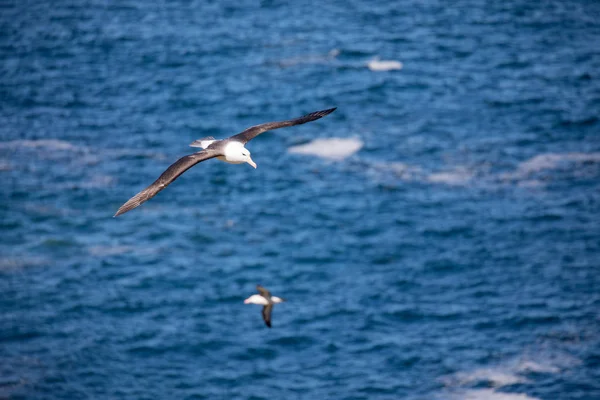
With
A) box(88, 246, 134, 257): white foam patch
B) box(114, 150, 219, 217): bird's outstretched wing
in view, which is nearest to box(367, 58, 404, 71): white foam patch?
box(88, 246, 134, 257): white foam patch

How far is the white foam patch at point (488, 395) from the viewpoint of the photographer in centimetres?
3941

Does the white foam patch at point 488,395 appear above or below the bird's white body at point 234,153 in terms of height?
A: below

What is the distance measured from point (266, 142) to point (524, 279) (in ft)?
59.0

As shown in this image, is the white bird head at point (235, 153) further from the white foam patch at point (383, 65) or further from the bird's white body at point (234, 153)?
the white foam patch at point (383, 65)

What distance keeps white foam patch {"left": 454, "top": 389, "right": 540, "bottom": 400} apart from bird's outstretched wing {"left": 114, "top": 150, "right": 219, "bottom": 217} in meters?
20.5

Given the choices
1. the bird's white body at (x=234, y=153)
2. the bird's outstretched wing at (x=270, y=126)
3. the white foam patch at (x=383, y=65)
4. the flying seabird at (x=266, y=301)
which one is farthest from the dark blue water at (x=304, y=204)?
the bird's white body at (x=234, y=153)

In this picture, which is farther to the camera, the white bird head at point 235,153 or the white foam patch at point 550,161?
the white foam patch at point 550,161

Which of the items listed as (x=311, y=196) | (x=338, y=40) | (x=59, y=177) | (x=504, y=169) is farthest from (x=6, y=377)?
(x=338, y=40)

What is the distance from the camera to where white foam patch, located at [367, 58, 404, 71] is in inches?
2480

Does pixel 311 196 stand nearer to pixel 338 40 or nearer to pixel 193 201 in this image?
pixel 193 201

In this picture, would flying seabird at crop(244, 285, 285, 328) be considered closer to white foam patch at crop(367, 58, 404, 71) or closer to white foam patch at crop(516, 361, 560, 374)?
white foam patch at crop(516, 361, 560, 374)

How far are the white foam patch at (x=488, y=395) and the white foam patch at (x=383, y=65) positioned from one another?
93.0ft

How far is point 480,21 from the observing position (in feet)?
222

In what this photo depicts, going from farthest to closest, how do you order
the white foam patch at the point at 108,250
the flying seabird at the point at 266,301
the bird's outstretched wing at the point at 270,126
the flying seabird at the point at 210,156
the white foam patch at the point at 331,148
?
the white foam patch at the point at 331,148
the white foam patch at the point at 108,250
the flying seabird at the point at 266,301
the bird's outstretched wing at the point at 270,126
the flying seabird at the point at 210,156
